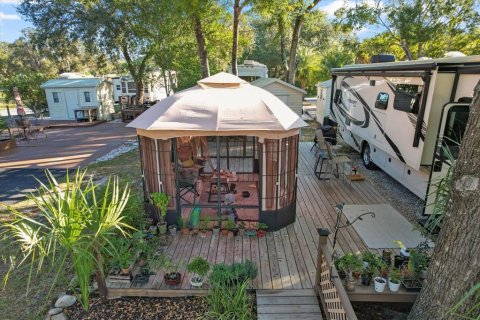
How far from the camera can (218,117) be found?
14.9ft

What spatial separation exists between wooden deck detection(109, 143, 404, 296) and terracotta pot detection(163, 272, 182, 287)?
0.33ft

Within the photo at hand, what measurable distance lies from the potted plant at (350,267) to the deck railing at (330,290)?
0.23 m

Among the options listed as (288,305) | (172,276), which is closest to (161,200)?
(172,276)

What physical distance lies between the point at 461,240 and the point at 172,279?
3.26 m

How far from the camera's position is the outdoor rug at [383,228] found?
4.89m

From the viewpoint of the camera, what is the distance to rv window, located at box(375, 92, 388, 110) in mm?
7164

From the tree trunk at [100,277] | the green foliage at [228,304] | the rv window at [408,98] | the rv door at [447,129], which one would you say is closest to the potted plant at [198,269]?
the green foliage at [228,304]

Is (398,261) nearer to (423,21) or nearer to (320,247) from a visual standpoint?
(320,247)

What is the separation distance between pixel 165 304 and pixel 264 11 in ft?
43.3

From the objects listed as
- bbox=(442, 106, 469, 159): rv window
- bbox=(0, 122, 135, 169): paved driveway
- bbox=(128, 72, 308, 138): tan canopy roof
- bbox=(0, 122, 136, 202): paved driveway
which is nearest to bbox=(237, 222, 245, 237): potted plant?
bbox=(128, 72, 308, 138): tan canopy roof

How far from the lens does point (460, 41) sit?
16.5 m

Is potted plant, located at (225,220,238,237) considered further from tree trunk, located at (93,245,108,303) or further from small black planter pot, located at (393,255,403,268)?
small black planter pot, located at (393,255,403,268)

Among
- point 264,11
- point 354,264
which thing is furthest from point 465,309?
point 264,11

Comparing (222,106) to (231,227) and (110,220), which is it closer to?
(231,227)
